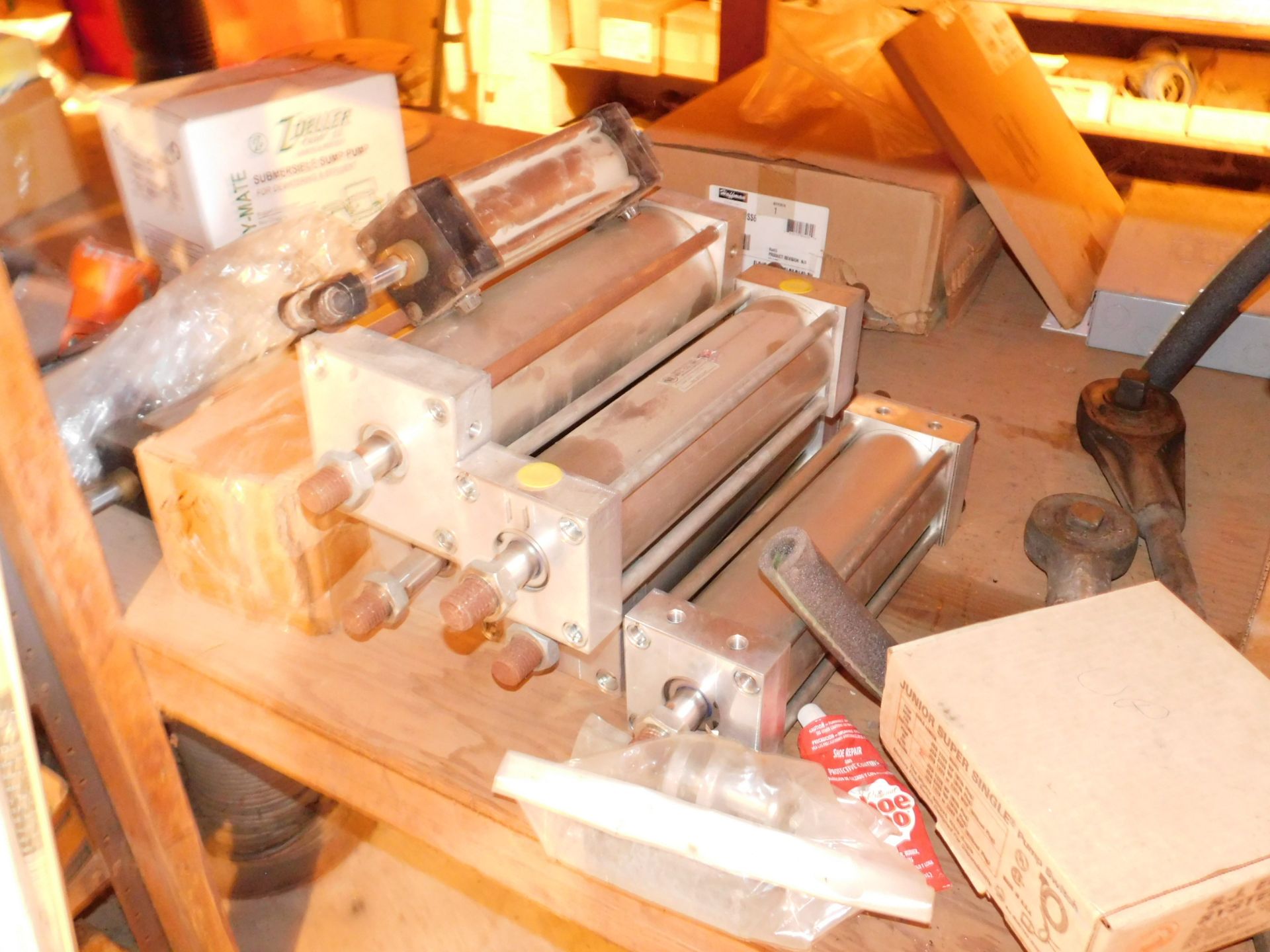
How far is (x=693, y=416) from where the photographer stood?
2.41 ft

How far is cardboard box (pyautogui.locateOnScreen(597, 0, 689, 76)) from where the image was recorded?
2.12 m

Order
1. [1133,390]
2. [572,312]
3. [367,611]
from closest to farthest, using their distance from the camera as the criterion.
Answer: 1. [367,611]
2. [572,312]
3. [1133,390]

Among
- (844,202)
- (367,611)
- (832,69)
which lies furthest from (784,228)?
(367,611)

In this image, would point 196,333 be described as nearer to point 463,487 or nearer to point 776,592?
→ point 463,487

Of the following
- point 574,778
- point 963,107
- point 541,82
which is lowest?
point 541,82

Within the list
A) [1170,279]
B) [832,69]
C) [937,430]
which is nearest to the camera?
[937,430]

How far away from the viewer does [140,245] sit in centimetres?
115

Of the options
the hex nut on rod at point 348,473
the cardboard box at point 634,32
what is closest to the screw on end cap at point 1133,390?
the hex nut on rod at point 348,473

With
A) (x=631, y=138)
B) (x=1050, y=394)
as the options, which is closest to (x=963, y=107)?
(x=1050, y=394)

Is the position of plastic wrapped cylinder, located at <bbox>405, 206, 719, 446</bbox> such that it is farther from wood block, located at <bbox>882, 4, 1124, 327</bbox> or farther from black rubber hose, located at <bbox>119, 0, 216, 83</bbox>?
black rubber hose, located at <bbox>119, 0, 216, 83</bbox>

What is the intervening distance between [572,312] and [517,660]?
268 millimetres

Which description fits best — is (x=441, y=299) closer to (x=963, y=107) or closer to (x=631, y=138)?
(x=631, y=138)

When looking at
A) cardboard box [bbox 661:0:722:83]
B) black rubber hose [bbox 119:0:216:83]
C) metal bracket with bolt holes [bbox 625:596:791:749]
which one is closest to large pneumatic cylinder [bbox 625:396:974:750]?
metal bracket with bolt holes [bbox 625:596:791:749]

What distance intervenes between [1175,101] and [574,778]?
4.85ft
